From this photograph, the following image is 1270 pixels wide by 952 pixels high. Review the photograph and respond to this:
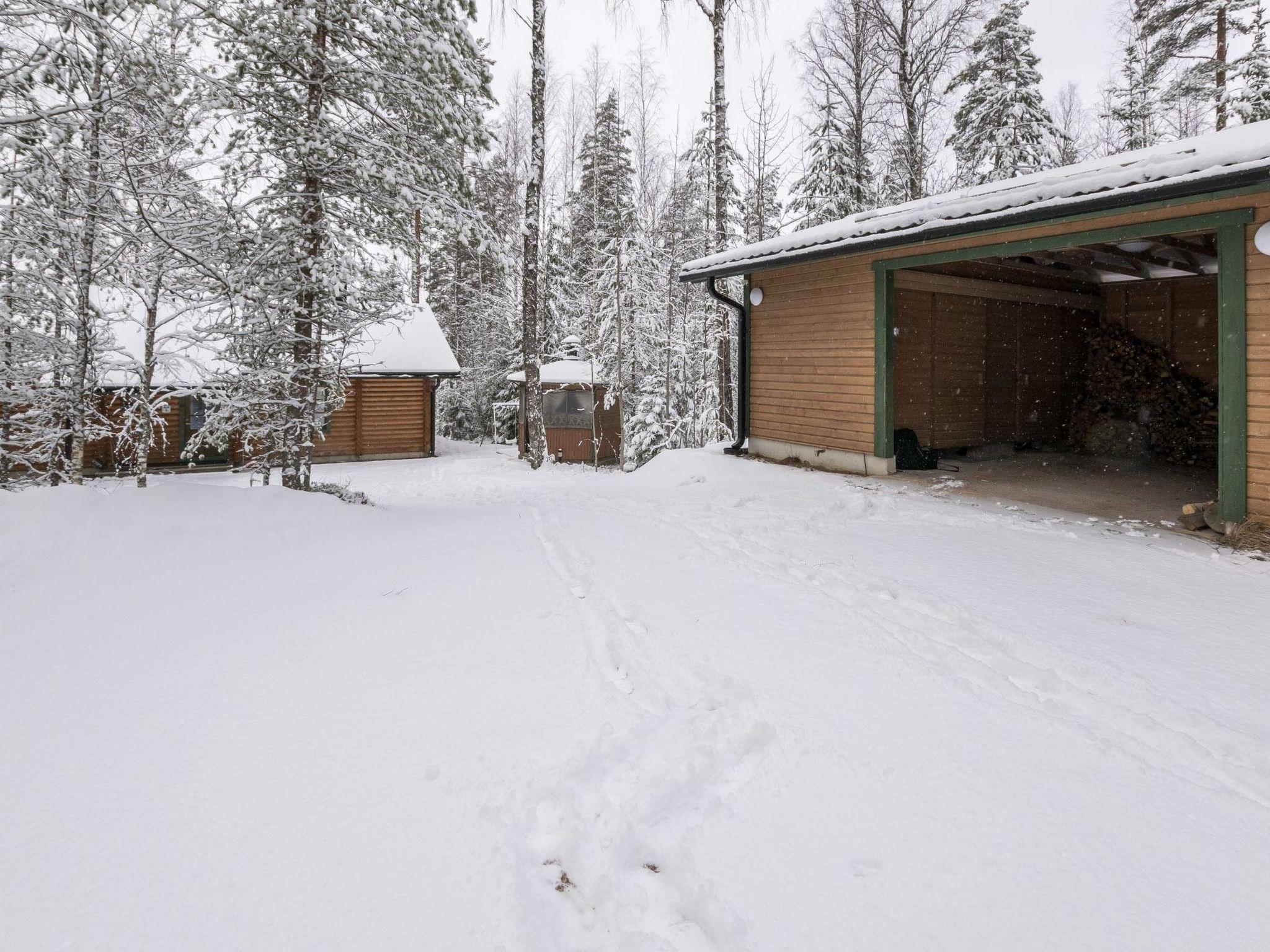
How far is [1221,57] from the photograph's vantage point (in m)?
14.4

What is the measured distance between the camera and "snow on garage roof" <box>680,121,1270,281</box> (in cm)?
474

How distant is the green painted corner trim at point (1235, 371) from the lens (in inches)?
206

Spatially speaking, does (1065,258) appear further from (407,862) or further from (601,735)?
(407,862)

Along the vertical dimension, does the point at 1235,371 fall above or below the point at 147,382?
below

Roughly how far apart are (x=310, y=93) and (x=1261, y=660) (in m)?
8.26

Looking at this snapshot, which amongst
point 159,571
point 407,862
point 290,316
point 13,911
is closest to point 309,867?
point 407,862

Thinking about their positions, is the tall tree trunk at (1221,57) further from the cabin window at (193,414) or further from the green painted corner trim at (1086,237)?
the cabin window at (193,414)

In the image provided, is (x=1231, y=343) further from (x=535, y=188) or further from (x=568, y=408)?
(x=568, y=408)

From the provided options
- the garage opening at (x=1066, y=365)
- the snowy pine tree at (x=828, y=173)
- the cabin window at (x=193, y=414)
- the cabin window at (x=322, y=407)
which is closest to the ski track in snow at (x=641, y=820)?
the cabin window at (x=322, y=407)

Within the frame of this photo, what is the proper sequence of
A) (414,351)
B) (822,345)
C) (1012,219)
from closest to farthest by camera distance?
Answer: (1012,219) < (822,345) < (414,351)

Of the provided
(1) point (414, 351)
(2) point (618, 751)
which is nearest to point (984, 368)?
(2) point (618, 751)

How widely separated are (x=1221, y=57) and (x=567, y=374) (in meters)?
16.2

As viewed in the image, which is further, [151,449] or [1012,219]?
[151,449]

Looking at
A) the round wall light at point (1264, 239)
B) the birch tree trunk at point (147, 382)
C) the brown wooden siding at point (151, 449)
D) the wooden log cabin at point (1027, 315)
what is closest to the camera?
the round wall light at point (1264, 239)
